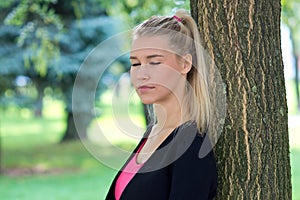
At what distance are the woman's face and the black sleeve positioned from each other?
230 millimetres

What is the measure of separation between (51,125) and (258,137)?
76.2ft

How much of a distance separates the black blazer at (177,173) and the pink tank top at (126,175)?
0.04m

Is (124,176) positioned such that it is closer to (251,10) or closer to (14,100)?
(251,10)

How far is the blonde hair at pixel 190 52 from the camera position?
6.49ft

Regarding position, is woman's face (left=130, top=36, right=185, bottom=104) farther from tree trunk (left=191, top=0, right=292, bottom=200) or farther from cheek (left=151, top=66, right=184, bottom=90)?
tree trunk (left=191, top=0, right=292, bottom=200)

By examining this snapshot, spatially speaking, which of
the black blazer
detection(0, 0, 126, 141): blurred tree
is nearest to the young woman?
the black blazer

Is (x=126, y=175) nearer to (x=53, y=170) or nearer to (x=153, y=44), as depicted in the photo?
(x=153, y=44)

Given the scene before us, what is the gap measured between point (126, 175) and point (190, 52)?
498mm

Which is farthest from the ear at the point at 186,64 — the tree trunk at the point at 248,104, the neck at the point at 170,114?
the tree trunk at the point at 248,104

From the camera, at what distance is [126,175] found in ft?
6.71

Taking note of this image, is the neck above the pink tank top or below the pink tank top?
above

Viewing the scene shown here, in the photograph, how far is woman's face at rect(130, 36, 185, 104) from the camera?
6.43 ft

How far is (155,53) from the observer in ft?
6.48

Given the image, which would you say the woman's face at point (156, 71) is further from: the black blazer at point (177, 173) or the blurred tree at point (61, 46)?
the blurred tree at point (61, 46)
